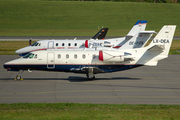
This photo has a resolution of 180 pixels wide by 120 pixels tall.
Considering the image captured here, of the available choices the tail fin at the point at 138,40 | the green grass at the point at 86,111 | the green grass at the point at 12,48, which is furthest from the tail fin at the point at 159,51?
the green grass at the point at 12,48

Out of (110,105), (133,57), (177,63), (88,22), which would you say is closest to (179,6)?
(88,22)

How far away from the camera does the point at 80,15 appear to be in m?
115

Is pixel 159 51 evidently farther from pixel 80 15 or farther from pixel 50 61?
pixel 80 15

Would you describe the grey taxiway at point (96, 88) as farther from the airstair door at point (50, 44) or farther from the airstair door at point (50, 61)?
the airstair door at point (50, 44)

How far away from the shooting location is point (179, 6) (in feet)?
424

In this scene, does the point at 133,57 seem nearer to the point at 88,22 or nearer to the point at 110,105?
the point at 110,105

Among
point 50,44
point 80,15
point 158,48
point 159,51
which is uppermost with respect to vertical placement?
point 80,15

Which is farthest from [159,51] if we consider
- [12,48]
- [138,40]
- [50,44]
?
[12,48]

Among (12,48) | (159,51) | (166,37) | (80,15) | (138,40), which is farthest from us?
(80,15)

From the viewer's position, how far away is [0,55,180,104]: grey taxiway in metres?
18.5

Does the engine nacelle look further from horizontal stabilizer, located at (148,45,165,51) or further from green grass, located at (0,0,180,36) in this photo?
green grass, located at (0,0,180,36)

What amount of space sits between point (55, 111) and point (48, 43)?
2305 centimetres

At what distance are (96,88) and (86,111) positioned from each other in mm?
6858

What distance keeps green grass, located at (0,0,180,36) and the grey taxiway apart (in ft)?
231
